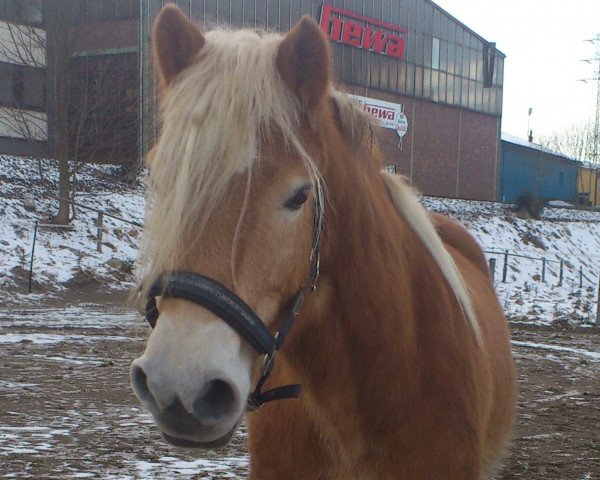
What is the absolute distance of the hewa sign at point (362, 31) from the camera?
102ft

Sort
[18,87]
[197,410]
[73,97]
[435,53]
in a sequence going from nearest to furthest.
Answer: [197,410]
[73,97]
[18,87]
[435,53]

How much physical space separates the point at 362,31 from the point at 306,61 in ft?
104

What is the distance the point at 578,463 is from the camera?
475 cm

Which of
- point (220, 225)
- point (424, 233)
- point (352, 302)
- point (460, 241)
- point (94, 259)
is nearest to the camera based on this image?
point (220, 225)

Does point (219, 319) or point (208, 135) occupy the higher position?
point (208, 135)

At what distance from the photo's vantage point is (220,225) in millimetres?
1770

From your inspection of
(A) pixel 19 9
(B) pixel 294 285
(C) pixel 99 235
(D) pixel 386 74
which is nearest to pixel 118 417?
(B) pixel 294 285

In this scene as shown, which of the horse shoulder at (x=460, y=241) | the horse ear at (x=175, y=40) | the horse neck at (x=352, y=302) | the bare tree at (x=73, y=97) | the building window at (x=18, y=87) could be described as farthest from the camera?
the building window at (x=18, y=87)

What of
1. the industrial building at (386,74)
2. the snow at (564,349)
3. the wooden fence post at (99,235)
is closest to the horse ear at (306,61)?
the snow at (564,349)

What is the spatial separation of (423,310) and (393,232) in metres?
0.31

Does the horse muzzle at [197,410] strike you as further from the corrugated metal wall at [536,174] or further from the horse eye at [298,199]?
the corrugated metal wall at [536,174]

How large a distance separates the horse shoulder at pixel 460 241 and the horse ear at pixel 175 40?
2294 mm

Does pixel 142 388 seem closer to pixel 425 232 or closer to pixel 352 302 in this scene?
pixel 352 302

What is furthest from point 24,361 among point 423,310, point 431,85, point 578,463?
point 431,85
